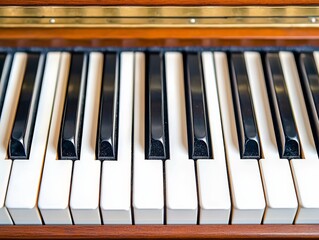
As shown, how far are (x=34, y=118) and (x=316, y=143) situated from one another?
55cm

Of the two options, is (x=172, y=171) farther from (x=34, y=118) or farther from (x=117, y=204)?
(x=34, y=118)

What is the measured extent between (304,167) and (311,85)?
206 millimetres

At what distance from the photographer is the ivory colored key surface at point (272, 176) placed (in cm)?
88

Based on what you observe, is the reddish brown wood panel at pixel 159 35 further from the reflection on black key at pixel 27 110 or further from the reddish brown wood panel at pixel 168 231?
the reddish brown wood panel at pixel 168 231

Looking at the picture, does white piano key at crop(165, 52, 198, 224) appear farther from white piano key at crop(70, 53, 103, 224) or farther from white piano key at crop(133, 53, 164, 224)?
white piano key at crop(70, 53, 103, 224)

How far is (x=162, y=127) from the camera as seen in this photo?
3.17ft

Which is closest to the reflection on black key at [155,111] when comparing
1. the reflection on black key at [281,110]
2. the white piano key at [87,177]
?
the white piano key at [87,177]

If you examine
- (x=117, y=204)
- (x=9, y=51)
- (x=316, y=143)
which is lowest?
(x=117, y=204)

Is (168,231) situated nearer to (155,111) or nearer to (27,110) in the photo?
(155,111)

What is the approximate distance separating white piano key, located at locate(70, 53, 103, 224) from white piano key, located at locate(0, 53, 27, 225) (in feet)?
0.39

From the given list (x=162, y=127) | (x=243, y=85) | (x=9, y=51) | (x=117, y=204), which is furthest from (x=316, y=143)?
(x=9, y=51)

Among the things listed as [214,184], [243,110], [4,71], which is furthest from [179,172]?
[4,71]

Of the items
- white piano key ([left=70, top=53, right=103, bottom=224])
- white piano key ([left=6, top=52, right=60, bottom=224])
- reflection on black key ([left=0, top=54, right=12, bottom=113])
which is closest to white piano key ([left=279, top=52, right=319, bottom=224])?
white piano key ([left=70, top=53, right=103, bottom=224])

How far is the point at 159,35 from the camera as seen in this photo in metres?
1.07
